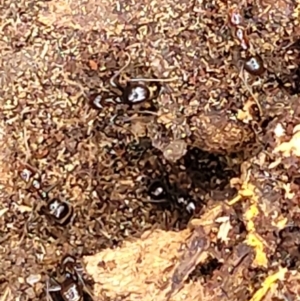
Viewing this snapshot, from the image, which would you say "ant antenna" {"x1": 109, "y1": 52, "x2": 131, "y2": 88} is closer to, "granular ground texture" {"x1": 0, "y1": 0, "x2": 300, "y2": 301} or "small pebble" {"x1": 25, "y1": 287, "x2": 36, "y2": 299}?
"granular ground texture" {"x1": 0, "y1": 0, "x2": 300, "y2": 301}

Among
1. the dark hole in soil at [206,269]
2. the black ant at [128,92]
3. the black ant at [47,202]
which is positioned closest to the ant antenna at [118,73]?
the black ant at [128,92]

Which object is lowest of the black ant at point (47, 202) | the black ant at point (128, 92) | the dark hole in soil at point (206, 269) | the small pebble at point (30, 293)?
the small pebble at point (30, 293)

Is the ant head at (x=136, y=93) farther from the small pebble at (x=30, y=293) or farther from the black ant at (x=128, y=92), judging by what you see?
the small pebble at (x=30, y=293)

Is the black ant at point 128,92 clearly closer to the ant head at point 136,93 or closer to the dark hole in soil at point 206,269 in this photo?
the ant head at point 136,93

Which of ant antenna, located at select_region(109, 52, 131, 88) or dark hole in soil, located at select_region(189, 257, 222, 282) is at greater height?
ant antenna, located at select_region(109, 52, 131, 88)

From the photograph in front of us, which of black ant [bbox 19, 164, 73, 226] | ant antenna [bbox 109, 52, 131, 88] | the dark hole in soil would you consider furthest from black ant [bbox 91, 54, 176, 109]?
the dark hole in soil

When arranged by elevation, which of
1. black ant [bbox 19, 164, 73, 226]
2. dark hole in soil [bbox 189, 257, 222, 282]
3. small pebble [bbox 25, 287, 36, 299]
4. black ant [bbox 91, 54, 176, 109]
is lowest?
small pebble [bbox 25, 287, 36, 299]

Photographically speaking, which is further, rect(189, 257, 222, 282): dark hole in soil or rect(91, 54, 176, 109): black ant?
rect(91, 54, 176, 109): black ant

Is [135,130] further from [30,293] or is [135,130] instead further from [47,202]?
[30,293]

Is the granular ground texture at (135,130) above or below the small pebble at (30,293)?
above

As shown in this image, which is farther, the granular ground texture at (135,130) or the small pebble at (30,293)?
the small pebble at (30,293)

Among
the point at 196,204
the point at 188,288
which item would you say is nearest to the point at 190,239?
the point at 188,288
